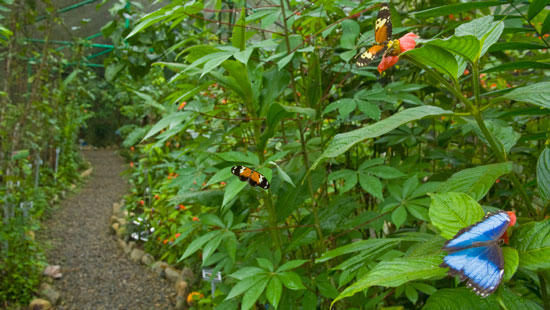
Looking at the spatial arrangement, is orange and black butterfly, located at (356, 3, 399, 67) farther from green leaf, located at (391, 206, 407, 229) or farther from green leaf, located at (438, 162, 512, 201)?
green leaf, located at (391, 206, 407, 229)

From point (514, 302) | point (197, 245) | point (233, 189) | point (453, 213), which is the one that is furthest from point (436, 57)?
point (197, 245)

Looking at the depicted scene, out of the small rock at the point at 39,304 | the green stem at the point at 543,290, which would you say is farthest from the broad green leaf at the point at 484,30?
the small rock at the point at 39,304

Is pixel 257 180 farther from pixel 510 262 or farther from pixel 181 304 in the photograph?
pixel 181 304

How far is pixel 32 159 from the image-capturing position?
473 centimetres

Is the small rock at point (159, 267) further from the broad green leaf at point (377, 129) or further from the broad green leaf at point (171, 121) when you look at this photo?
the broad green leaf at point (377, 129)

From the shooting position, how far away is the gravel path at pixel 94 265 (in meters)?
A: 3.11

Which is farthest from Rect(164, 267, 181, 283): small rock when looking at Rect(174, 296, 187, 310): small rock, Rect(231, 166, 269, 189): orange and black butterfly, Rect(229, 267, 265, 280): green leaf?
Rect(231, 166, 269, 189): orange and black butterfly

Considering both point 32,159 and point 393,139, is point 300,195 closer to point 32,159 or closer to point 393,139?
point 393,139

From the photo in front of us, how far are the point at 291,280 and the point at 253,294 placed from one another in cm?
8

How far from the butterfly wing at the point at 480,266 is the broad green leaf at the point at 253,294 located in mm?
537

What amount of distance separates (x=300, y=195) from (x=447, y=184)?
460mm

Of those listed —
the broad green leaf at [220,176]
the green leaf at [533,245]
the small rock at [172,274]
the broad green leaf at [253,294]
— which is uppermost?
the green leaf at [533,245]

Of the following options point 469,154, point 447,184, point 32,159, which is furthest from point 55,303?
point 447,184

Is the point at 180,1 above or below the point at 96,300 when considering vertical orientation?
above
